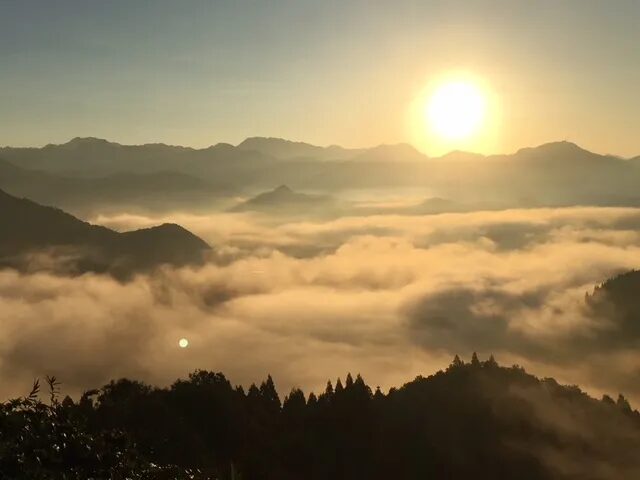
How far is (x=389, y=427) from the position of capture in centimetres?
12012

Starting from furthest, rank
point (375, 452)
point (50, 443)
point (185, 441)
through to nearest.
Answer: point (375, 452), point (185, 441), point (50, 443)

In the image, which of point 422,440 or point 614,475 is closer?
point 422,440

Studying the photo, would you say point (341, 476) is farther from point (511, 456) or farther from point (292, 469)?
point (511, 456)

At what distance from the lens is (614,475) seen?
13225 cm

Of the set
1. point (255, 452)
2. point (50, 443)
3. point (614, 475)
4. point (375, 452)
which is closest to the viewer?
point (50, 443)

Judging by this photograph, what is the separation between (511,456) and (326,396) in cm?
3853

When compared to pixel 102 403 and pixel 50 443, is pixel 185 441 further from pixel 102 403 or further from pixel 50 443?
pixel 50 443

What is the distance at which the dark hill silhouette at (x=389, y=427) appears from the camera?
80.1 metres

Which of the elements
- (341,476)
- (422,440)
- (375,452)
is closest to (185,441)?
(341,476)

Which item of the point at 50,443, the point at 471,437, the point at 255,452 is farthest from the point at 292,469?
the point at 50,443

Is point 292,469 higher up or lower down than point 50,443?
lower down

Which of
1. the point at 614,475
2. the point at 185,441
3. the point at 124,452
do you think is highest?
the point at 124,452

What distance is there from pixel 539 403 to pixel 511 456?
2844cm

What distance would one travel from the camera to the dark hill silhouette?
8012 cm
